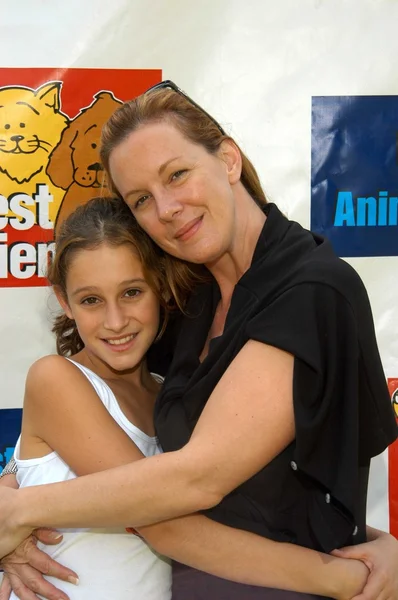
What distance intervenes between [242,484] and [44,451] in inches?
15.4

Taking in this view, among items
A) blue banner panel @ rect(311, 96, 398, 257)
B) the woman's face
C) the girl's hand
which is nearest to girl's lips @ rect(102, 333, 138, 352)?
the woman's face

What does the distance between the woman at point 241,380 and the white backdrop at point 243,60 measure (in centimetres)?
46

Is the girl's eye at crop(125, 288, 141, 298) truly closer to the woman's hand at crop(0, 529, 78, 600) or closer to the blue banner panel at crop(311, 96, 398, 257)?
the woman's hand at crop(0, 529, 78, 600)

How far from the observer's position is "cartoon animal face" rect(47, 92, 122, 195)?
1814mm

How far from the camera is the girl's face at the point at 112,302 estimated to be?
1396 millimetres

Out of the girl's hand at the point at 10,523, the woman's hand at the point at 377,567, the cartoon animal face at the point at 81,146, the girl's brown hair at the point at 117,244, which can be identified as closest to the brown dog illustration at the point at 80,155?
the cartoon animal face at the point at 81,146

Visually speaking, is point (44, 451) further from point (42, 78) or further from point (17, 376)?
point (42, 78)

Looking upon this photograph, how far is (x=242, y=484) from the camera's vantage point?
1227 mm

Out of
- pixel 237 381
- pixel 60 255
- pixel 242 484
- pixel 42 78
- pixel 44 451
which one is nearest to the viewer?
pixel 237 381

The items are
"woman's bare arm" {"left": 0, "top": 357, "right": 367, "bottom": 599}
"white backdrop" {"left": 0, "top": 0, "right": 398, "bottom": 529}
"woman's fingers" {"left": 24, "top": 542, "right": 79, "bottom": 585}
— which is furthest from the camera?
"white backdrop" {"left": 0, "top": 0, "right": 398, "bottom": 529}

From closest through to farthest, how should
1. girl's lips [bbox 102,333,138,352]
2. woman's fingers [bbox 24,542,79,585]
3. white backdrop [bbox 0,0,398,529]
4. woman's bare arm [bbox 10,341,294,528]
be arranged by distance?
woman's bare arm [bbox 10,341,294,528]
woman's fingers [bbox 24,542,79,585]
girl's lips [bbox 102,333,138,352]
white backdrop [bbox 0,0,398,529]

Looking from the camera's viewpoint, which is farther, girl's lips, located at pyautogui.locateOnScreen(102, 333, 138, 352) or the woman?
girl's lips, located at pyautogui.locateOnScreen(102, 333, 138, 352)

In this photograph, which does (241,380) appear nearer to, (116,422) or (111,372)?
(116,422)

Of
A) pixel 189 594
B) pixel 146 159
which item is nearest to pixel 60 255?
pixel 146 159
